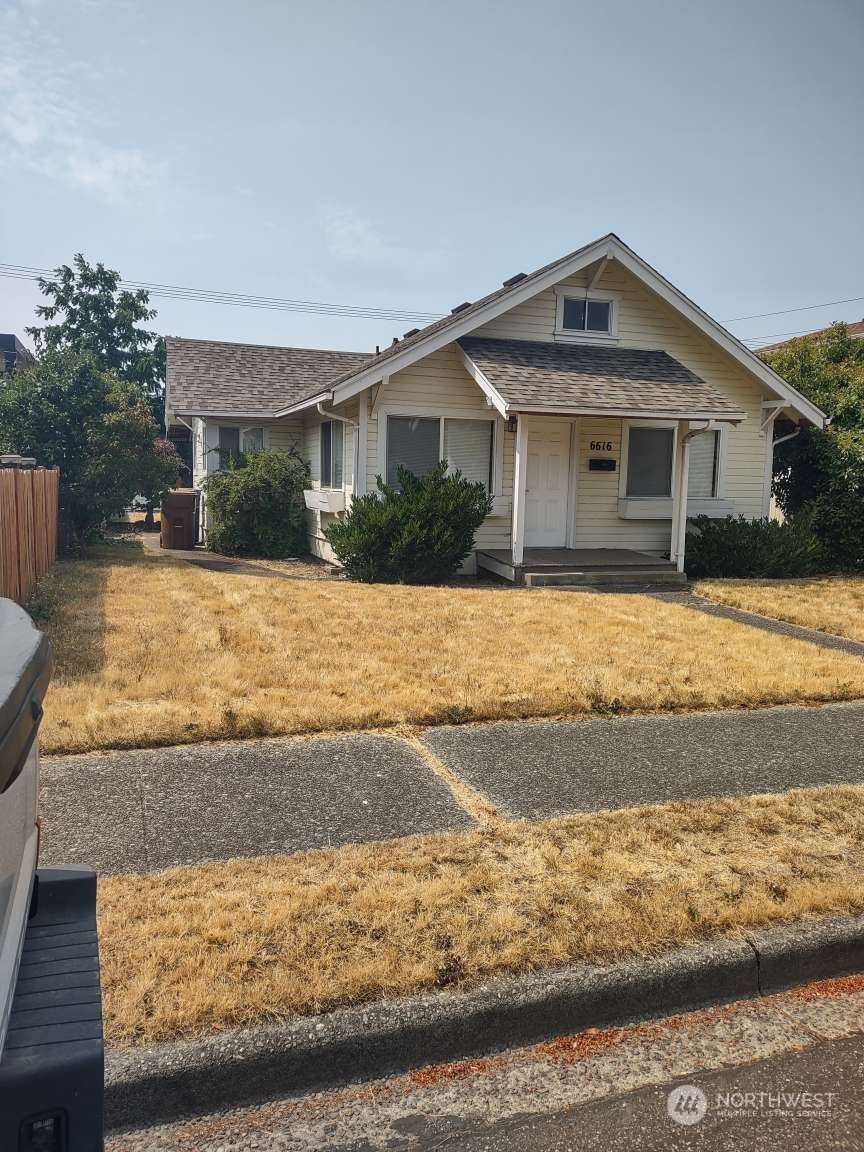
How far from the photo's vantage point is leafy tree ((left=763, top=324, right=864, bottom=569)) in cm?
1658

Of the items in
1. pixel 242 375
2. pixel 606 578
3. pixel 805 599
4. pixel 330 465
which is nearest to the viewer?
pixel 805 599

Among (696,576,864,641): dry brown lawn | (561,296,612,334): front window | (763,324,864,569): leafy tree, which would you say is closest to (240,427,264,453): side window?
(561,296,612,334): front window

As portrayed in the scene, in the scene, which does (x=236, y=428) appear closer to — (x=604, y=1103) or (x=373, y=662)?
(x=373, y=662)

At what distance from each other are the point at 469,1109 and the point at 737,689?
17.1 feet

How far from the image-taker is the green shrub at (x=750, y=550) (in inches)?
604

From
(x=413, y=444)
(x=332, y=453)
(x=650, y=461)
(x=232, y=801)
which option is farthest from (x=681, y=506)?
(x=232, y=801)

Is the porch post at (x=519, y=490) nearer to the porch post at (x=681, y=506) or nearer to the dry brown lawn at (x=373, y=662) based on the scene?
the dry brown lawn at (x=373, y=662)

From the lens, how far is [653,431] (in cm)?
1669

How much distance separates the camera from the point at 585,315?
54.5 feet

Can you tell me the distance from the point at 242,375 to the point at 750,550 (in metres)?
12.8

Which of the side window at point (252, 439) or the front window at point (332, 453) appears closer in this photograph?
the front window at point (332, 453)

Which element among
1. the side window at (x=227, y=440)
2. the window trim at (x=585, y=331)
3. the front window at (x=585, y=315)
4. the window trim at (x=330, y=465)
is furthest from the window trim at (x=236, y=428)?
the front window at (x=585, y=315)

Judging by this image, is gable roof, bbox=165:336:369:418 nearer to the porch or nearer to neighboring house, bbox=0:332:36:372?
the porch

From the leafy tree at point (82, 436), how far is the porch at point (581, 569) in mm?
6379
